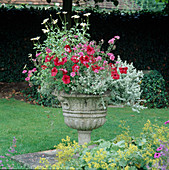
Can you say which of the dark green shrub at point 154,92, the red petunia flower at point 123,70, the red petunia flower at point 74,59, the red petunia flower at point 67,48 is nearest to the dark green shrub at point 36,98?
the dark green shrub at point 154,92

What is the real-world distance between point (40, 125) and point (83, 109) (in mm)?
2385

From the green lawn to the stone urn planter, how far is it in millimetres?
600

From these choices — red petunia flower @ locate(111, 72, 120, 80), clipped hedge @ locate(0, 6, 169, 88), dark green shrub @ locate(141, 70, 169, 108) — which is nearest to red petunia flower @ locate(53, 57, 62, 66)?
red petunia flower @ locate(111, 72, 120, 80)

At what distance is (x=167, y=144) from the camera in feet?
11.9

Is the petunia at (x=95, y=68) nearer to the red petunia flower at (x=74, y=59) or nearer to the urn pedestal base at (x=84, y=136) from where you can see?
the red petunia flower at (x=74, y=59)

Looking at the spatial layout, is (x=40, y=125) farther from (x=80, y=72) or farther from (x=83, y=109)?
(x=80, y=72)

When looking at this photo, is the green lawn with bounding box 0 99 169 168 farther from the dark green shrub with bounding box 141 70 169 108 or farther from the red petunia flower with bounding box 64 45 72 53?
the red petunia flower with bounding box 64 45 72 53

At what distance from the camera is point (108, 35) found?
998 centimetres

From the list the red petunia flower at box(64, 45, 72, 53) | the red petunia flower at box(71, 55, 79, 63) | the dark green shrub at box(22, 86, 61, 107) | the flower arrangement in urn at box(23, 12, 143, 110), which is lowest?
the dark green shrub at box(22, 86, 61, 107)

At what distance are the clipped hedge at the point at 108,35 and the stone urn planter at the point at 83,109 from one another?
5771 millimetres

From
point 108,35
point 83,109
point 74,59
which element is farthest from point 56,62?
point 108,35

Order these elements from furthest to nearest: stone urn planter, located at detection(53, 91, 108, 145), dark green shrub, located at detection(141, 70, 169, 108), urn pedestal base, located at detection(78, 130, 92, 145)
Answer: dark green shrub, located at detection(141, 70, 169, 108), urn pedestal base, located at detection(78, 130, 92, 145), stone urn planter, located at detection(53, 91, 108, 145)

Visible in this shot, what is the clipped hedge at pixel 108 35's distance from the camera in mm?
9781

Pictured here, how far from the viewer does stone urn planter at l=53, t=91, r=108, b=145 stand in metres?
4.07
